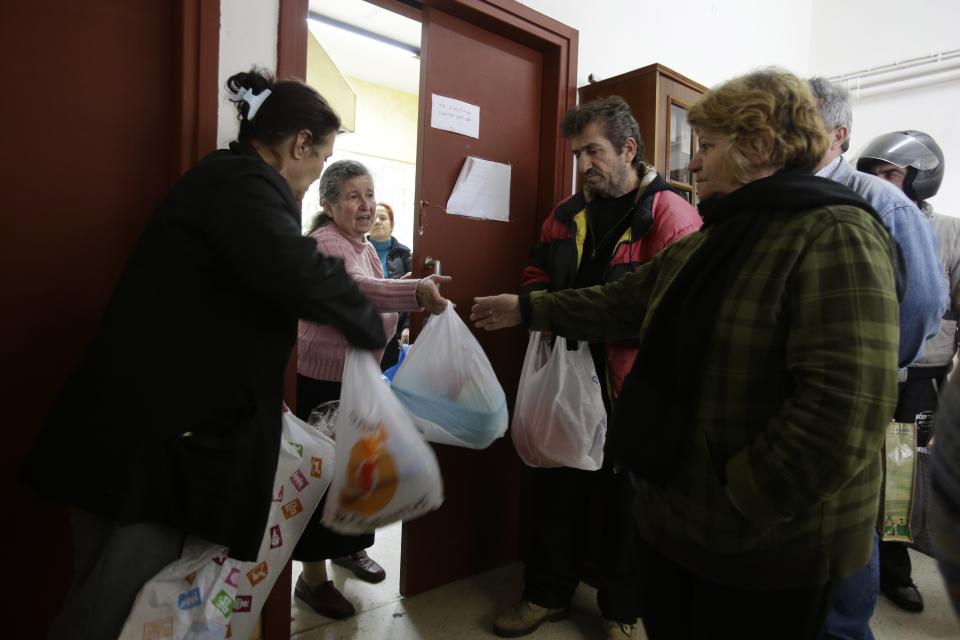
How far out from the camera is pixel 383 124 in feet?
19.2

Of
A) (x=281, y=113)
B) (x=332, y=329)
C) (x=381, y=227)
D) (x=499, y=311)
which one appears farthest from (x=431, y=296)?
(x=381, y=227)

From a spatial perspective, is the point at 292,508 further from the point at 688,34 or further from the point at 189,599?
the point at 688,34

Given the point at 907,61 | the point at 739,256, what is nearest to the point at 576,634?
the point at 739,256

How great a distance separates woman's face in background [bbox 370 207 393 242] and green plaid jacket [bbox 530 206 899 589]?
2.83 m

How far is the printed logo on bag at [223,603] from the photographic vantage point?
109cm

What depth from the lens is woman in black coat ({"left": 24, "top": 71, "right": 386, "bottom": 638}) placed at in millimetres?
966

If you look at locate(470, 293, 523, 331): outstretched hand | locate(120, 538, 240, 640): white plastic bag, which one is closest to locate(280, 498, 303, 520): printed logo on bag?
locate(120, 538, 240, 640): white plastic bag

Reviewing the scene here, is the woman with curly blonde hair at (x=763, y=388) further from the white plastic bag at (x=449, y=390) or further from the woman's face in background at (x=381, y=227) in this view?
the woman's face in background at (x=381, y=227)

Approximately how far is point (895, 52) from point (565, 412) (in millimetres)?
3441

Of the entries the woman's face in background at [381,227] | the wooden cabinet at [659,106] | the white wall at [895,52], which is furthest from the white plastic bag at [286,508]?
the white wall at [895,52]

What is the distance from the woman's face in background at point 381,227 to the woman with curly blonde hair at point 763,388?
8.79 feet

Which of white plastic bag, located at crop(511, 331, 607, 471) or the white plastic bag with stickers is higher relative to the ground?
white plastic bag, located at crop(511, 331, 607, 471)

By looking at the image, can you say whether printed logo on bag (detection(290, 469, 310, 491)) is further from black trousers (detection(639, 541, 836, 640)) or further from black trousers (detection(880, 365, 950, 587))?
black trousers (detection(880, 365, 950, 587))

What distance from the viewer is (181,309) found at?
0.99m
